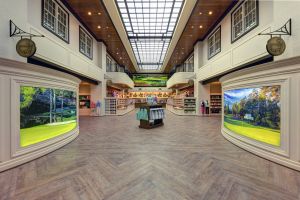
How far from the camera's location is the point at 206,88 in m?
12.9

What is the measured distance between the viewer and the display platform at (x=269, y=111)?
119 inches

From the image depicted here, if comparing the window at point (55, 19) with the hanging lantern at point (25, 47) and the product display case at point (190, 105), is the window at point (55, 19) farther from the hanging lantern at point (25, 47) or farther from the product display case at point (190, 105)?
the product display case at point (190, 105)

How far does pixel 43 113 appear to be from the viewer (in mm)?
3908

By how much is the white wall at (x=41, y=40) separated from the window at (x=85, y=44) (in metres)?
0.44

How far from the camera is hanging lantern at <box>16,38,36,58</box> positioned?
4.21 meters

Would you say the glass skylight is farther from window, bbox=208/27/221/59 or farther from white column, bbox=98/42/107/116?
window, bbox=208/27/221/59

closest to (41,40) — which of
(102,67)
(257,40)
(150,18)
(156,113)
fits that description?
(156,113)

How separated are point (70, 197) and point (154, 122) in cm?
576

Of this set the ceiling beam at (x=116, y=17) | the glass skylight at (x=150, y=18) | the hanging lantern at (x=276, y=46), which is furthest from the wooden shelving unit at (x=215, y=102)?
the ceiling beam at (x=116, y=17)

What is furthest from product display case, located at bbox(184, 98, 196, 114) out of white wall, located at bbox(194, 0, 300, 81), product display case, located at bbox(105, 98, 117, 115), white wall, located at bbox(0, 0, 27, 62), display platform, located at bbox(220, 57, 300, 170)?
white wall, located at bbox(0, 0, 27, 62)

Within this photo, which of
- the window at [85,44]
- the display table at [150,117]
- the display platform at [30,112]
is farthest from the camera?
the window at [85,44]

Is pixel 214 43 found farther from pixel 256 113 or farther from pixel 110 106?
pixel 110 106

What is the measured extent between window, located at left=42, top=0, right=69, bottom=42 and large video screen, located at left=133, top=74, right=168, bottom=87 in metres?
22.0

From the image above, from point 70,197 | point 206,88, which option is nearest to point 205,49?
point 206,88
